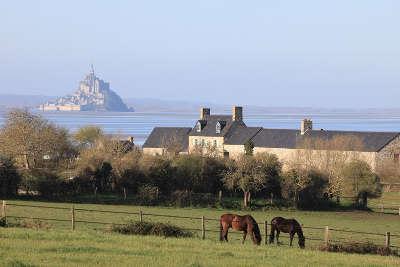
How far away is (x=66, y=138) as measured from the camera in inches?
3041

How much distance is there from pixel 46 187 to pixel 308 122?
41.8 metres

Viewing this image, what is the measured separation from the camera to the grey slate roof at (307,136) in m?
83.5

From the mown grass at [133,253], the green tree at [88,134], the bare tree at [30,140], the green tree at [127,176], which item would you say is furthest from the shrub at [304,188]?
the green tree at [88,134]

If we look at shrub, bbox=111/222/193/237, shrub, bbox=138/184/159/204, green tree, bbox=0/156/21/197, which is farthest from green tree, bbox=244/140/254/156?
shrub, bbox=111/222/193/237

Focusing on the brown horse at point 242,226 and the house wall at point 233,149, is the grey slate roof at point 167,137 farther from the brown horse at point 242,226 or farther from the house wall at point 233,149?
the brown horse at point 242,226

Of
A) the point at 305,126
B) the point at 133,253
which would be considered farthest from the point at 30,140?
the point at 133,253

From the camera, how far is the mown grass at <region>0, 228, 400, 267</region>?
62.1 ft

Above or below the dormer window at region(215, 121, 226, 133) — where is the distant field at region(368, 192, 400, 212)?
below

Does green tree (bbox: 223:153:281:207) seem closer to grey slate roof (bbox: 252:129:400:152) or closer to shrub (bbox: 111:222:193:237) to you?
grey slate roof (bbox: 252:129:400:152)

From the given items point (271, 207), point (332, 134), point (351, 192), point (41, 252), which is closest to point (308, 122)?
point (332, 134)

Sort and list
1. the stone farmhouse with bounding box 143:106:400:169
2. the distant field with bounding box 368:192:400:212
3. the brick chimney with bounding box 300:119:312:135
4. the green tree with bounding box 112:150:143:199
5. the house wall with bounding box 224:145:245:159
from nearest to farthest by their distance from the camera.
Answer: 1. the green tree with bounding box 112:150:143:199
2. the distant field with bounding box 368:192:400:212
3. the stone farmhouse with bounding box 143:106:400:169
4. the house wall with bounding box 224:145:245:159
5. the brick chimney with bounding box 300:119:312:135

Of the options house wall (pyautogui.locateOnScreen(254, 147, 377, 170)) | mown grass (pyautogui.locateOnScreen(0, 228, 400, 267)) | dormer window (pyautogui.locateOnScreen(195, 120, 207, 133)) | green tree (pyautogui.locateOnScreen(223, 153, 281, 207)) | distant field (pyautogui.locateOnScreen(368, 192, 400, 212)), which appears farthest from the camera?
dormer window (pyautogui.locateOnScreen(195, 120, 207, 133))

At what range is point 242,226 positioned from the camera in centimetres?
2922

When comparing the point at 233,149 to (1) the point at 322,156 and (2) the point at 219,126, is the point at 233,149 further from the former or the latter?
(1) the point at 322,156
